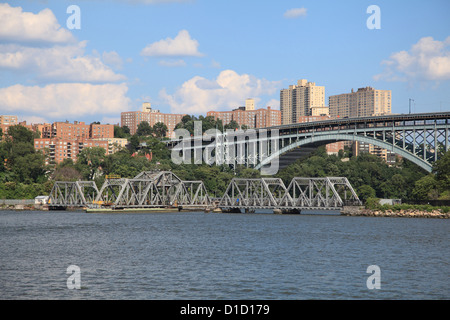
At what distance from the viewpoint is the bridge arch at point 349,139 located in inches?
3669

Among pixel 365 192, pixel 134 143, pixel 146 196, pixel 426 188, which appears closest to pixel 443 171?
pixel 426 188

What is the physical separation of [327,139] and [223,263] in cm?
7227

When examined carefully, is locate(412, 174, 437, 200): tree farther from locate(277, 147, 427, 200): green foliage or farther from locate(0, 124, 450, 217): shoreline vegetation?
locate(277, 147, 427, 200): green foliage

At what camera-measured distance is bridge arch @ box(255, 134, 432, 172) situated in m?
93.2

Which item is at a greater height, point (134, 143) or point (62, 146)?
point (134, 143)

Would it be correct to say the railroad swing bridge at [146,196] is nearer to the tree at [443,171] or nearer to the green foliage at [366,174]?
the green foliage at [366,174]

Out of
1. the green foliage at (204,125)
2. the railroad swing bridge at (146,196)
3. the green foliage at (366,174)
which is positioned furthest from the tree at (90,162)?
the green foliage at (366,174)

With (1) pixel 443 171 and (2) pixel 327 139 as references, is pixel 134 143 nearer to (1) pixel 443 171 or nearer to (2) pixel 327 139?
(2) pixel 327 139

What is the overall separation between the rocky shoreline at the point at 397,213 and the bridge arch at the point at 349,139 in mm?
7392

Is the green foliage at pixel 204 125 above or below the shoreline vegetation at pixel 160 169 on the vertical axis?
above

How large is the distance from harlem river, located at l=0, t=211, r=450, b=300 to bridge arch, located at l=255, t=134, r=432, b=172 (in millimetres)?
25879

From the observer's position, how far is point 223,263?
41.5m

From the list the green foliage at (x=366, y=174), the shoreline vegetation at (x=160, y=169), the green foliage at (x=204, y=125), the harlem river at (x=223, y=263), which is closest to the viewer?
the harlem river at (x=223, y=263)
